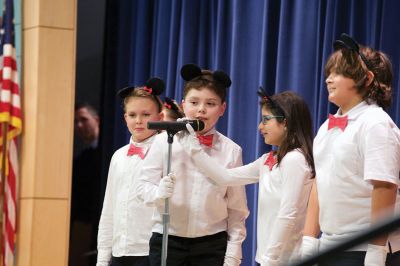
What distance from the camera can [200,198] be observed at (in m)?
2.85

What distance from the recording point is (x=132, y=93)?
3.41 metres

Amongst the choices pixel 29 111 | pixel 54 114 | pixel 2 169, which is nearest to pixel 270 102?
pixel 54 114

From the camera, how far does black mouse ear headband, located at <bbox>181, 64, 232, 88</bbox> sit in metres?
2.98

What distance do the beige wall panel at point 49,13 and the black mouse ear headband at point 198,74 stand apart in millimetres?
2072

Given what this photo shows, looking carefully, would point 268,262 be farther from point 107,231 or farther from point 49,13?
point 49,13

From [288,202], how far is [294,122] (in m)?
0.36

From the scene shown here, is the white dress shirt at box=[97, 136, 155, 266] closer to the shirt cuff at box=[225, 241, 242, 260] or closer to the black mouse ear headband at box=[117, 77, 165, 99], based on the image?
the black mouse ear headband at box=[117, 77, 165, 99]

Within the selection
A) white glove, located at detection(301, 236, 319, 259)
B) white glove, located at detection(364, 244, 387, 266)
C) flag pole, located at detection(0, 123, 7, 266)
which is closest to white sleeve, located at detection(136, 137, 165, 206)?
white glove, located at detection(301, 236, 319, 259)

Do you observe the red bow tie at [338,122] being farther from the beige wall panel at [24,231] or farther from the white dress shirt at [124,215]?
the beige wall panel at [24,231]

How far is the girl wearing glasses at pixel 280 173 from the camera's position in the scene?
258 cm

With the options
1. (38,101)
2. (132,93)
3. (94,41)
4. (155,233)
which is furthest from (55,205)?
(155,233)

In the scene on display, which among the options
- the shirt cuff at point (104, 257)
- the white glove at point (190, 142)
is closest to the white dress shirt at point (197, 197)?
the white glove at point (190, 142)

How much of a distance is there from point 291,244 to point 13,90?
2.76m

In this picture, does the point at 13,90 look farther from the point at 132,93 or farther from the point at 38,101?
the point at 132,93
